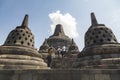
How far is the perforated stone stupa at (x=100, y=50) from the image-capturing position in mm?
10326

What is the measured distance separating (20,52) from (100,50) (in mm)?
5936

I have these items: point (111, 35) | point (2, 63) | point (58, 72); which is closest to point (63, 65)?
point (111, 35)

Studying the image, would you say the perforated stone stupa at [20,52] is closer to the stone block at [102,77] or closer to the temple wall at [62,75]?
the temple wall at [62,75]

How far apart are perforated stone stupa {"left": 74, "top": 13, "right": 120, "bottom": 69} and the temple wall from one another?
281 cm

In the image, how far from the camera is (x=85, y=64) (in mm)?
10906

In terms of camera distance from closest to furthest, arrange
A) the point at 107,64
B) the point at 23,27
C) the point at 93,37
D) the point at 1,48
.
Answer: the point at 107,64, the point at 1,48, the point at 93,37, the point at 23,27

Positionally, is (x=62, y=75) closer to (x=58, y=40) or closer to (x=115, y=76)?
(x=115, y=76)

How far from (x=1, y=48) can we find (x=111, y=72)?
8384 millimetres

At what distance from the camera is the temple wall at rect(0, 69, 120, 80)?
22.9ft

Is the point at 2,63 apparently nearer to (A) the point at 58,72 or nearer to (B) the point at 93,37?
(A) the point at 58,72

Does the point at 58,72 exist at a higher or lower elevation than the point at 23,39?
lower

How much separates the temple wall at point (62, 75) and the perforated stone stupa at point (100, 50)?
9.21ft

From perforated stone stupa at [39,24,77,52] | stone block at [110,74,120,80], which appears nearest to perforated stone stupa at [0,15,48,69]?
stone block at [110,74,120,80]

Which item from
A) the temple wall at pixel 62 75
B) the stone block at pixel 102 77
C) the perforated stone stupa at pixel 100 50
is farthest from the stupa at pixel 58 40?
the stone block at pixel 102 77
